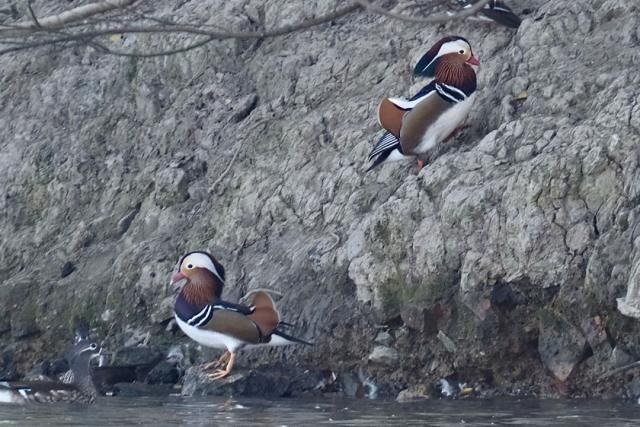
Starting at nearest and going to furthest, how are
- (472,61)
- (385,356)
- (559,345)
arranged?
(559,345) → (385,356) → (472,61)

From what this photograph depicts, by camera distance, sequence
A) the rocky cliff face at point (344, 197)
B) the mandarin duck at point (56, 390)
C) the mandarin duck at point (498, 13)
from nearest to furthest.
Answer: the rocky cliff face at point (344, 197), the mandarin duck at point (56, 390), the mandarin duck at point (498, 13)

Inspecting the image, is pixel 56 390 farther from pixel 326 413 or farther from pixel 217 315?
pixel 326 413

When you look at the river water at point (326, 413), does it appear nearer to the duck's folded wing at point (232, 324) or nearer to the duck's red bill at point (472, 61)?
the duck's folded wing at point (232, 324)

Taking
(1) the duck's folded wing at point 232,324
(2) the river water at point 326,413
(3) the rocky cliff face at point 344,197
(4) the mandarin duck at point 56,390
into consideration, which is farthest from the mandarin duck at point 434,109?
(4) the mandarin duck at point 56,390

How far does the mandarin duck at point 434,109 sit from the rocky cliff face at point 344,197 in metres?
0.25

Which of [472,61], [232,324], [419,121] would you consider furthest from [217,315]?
[472,61]

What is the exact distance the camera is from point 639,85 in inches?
478

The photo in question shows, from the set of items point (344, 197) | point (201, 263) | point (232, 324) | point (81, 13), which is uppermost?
point (81, 13)

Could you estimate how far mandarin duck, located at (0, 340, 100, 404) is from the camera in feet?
40.1

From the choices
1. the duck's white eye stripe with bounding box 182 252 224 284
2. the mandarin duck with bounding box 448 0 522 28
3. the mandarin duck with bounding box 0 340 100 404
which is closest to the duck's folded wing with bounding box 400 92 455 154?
the mandarin duck with bounding box 448 0 522 28

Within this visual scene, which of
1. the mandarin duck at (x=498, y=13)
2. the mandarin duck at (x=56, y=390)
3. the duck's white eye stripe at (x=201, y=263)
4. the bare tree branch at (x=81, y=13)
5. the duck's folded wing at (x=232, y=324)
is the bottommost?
the mandarin duck at (x=56, y=390)

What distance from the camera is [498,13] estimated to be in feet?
45.3

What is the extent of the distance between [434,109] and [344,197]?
3.77 ft

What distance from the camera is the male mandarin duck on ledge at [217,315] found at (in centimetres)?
1236
